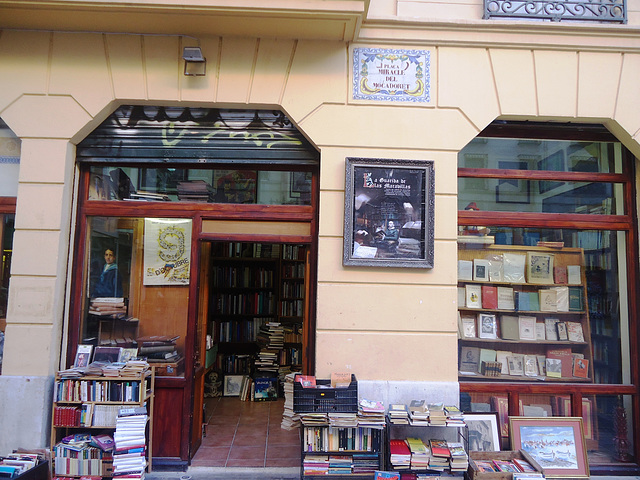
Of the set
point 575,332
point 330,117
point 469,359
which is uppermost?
point 330,117

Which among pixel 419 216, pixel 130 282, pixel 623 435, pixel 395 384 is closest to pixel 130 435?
pixel 130 282

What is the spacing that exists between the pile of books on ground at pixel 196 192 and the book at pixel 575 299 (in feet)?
13.6

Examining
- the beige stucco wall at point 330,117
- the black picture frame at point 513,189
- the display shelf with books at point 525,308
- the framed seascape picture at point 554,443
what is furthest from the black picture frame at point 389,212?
the framed seascape picture at point 554,443

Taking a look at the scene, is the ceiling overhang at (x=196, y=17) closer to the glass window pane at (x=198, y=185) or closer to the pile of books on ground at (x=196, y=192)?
the glass window pane at (x=198, y=185)

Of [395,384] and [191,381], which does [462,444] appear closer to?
[395,384]

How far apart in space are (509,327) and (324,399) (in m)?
2.32

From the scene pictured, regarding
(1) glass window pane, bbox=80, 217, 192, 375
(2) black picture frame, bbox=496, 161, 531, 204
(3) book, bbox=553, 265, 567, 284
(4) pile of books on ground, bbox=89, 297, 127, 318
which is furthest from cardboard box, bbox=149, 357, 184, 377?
(3) book, bbox=553, 265, 567, 284

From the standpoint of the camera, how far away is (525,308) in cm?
486

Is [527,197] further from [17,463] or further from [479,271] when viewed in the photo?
[17,463]

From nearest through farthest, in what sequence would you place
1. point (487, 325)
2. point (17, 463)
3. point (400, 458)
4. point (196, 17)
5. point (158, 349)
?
point (17, 463) < point (400, 458) < point (196, 17) < point (158, 349) < point (487, 325)

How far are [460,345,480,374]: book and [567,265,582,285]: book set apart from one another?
1.32m

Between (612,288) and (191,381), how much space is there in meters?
4.70

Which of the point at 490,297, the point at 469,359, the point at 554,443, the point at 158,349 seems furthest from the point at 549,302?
the point at 158,349

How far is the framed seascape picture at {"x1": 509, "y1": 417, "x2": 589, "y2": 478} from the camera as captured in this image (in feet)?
13.8
